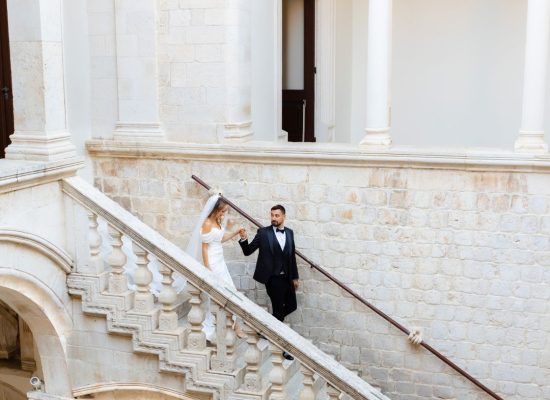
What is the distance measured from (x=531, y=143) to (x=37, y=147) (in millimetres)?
4911

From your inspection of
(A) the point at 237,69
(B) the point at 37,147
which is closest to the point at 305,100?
(A) the point at 237,69

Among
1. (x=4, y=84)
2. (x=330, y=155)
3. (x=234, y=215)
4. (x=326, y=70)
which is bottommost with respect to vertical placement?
(x=234, y=215)

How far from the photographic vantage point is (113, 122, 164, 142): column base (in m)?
8.68

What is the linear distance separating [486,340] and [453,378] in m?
0.58

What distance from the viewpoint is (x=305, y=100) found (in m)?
11.4

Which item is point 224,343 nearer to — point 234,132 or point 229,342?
point 229,342

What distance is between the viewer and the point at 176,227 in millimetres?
8773

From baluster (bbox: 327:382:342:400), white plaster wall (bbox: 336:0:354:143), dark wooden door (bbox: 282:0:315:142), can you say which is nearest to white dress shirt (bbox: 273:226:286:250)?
baluster (bbox: 327:382:342:400)

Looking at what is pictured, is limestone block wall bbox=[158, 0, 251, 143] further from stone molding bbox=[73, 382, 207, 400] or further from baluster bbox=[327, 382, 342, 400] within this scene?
baluster bbox=[327, 382, 342, 400]

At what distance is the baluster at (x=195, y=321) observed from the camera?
20.9ft

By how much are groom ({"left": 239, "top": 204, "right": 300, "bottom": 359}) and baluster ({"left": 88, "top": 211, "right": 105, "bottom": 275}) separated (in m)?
1.63

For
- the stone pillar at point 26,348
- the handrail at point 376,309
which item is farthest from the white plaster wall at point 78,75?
the stone pillar at point 26,348

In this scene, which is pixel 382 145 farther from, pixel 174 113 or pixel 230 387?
pixel 230 387

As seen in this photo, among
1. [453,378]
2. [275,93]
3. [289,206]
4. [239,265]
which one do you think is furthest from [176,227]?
[453,378]
